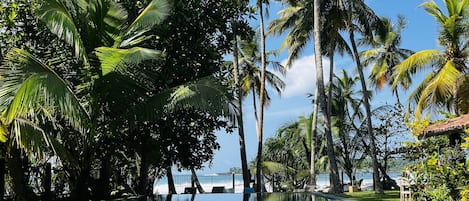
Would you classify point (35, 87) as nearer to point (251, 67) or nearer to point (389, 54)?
point (251, 67)

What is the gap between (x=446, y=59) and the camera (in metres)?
16.3

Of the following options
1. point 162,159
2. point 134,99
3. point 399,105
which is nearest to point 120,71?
point 134,99

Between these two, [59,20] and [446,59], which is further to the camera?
[446,59]

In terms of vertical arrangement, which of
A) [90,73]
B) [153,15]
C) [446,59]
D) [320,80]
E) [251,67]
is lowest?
[90,73]

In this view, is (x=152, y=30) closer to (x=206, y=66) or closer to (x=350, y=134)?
(x=206, y=66)

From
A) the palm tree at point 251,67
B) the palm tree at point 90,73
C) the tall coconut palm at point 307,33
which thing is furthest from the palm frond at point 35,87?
the palm tree at point 251,67

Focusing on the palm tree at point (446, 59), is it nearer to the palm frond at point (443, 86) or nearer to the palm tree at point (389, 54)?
the palm frond at point (443, 86)

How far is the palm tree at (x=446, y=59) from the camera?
1506 centimetres

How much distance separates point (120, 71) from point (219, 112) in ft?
6.49

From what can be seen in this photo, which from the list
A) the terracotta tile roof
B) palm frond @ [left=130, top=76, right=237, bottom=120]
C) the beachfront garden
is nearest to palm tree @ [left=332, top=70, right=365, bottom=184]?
the beachfront garden

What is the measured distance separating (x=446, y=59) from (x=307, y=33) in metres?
6.56

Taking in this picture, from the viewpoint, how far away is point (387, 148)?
25906 mm

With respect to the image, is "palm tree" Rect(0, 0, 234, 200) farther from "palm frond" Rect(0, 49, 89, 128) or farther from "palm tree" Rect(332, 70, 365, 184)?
"palm tree" Rect(332, 70, 365, 184)

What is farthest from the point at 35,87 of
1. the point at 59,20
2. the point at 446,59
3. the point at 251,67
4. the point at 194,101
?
the point at 251,67
